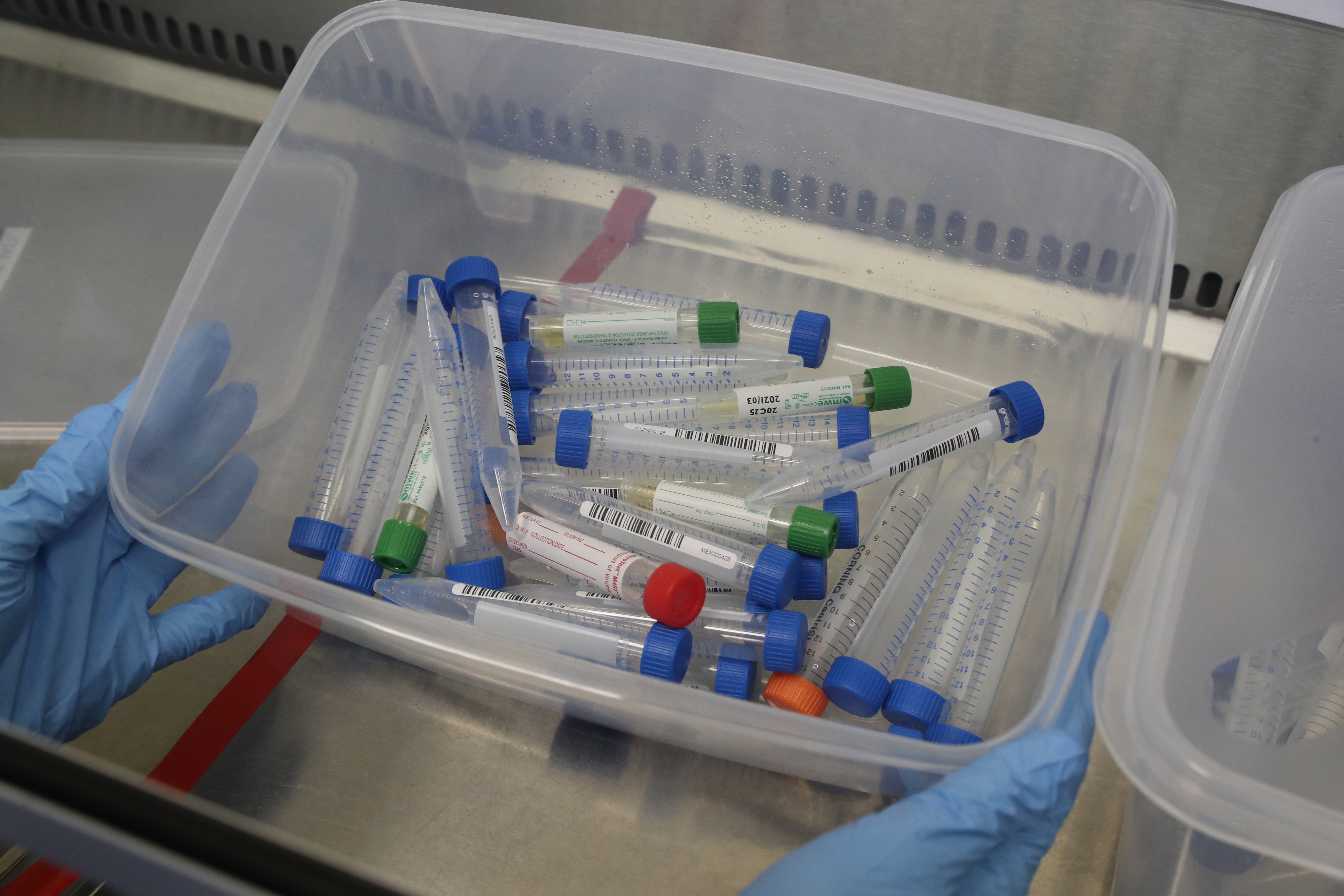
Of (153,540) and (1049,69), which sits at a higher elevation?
(1049,69)

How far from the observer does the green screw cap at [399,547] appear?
1018 mm

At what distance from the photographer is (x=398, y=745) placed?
1009 millimetres

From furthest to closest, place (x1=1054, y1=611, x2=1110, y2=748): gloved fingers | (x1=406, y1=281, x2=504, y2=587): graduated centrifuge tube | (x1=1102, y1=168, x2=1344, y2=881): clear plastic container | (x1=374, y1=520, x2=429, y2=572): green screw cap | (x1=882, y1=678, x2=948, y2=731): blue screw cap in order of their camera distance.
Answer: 1. (x1=406, y1=281, x2=504, y2=587): graduated centrifuge tube
2. (x1=374, y1=520, x2=429, y2=572): green screw cap
3. (x1=882, y1=678, x2=948, y2=731): blue screw cap
4. (x1=1054, y1=611, x2=1110, y2=748): gloved fingers
5. (x1=1102, y1=168, x2=1344, y2=881): clear plastic container

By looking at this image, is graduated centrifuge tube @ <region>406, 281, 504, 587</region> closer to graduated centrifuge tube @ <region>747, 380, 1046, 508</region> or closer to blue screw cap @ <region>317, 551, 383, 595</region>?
Answer: blue screw cap @ <region>317, 551, 383, 595</region>

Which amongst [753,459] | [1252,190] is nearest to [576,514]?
[753,459]

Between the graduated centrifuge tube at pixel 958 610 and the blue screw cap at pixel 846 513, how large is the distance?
11 cm

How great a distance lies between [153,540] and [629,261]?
73 centimetres

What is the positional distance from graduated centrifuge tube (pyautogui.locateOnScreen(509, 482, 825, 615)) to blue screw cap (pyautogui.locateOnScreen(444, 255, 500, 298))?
0.27m

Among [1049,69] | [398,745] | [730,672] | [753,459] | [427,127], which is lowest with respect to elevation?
[398,745]

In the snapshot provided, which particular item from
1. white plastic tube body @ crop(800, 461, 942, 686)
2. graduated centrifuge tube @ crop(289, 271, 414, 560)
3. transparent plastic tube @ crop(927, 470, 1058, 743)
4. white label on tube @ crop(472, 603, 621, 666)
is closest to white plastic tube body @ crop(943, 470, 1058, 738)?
transparent plastic tube @ crop(927, 470, 1058, 743)

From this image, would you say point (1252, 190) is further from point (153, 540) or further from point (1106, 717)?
point (153, 540)

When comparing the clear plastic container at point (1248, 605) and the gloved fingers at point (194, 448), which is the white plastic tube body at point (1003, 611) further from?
the gloved fingers at point (194, 448)

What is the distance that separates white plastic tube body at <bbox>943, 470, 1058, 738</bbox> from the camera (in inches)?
38.5

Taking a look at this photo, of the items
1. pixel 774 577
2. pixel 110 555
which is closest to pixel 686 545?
pixel 774 577
